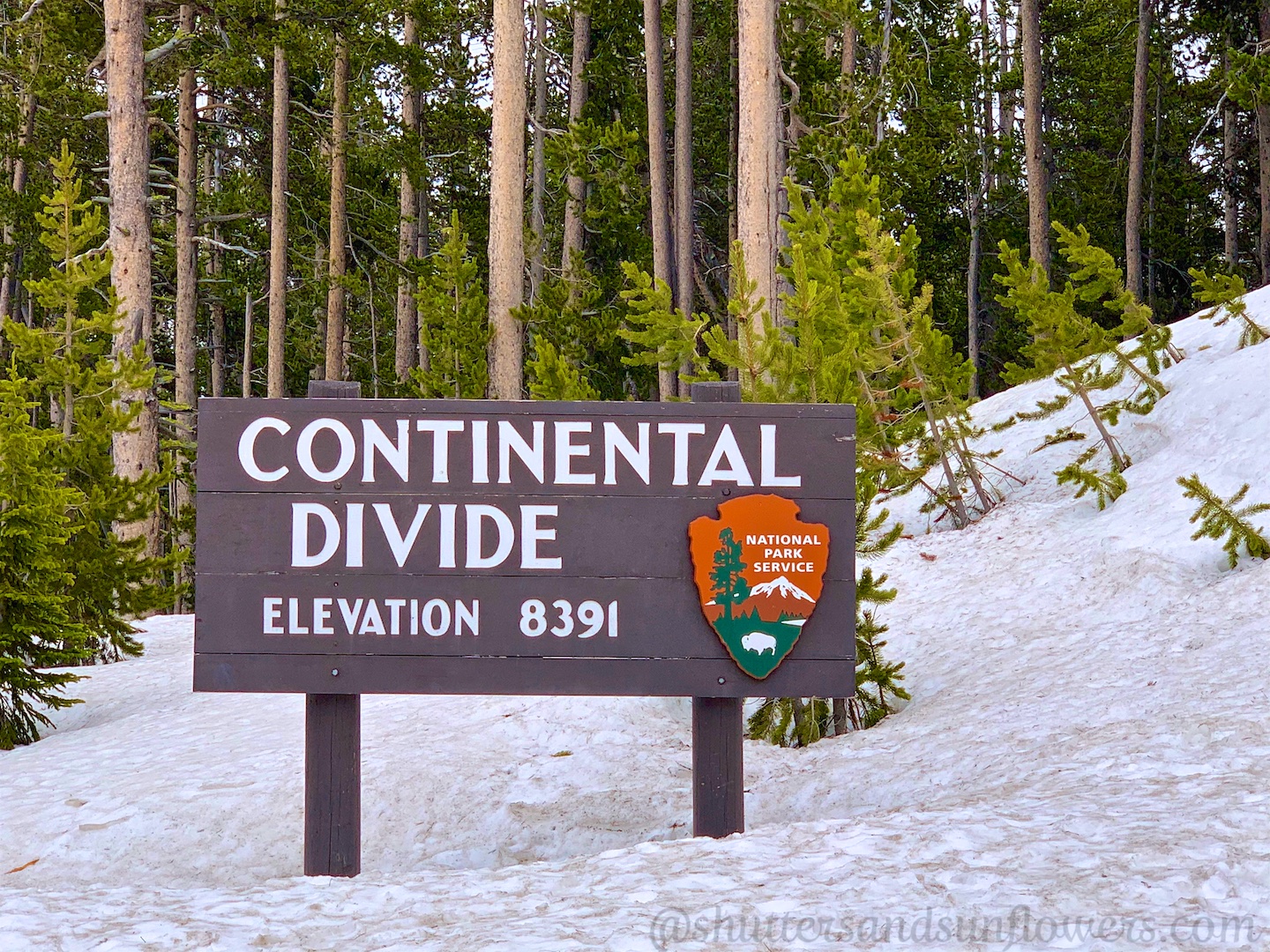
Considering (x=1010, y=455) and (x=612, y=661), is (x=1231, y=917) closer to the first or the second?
(x=612, y=661)

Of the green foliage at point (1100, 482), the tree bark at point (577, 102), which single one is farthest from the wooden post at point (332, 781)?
the tree bark at point (577, 102)

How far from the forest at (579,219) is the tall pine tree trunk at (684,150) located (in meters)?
0.07

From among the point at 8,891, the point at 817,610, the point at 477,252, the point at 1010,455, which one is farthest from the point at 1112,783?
the point at 477,252

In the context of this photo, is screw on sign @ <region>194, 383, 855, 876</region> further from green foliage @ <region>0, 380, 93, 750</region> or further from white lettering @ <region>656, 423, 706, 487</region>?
green foliage @ <region>0, 380, 93, 750</region>

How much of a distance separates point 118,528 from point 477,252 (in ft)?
44.3

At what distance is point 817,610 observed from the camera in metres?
4.26

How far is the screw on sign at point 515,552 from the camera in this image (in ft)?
13.8

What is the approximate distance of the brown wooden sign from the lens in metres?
4.20

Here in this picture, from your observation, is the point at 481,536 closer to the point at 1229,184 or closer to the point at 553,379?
the point at 553,379

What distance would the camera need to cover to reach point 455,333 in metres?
14.2

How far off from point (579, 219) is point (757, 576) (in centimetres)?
1588

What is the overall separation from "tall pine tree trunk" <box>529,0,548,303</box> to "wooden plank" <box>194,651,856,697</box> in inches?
440

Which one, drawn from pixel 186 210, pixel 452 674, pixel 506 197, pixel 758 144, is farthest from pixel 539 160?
pixel 452 674

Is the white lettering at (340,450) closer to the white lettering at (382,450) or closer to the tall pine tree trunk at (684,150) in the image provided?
the white lettering at (382,450)
